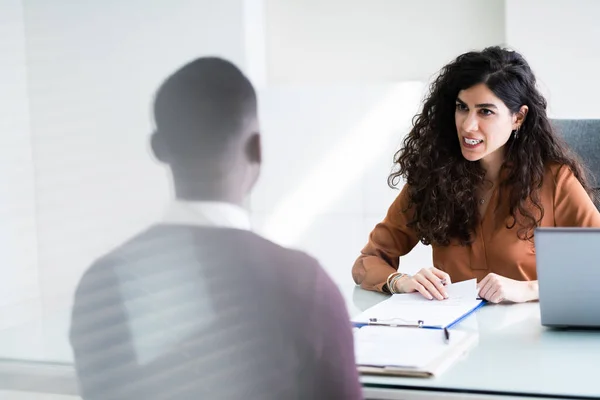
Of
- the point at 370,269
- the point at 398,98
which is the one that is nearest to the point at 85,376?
the point at 370,269

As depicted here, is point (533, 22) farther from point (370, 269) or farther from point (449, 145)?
point (370, 269)

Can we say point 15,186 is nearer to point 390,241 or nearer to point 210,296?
point 210,296

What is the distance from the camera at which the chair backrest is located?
1.23 meters

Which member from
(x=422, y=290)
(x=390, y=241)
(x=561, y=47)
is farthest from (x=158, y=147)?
(x=561, y=47)

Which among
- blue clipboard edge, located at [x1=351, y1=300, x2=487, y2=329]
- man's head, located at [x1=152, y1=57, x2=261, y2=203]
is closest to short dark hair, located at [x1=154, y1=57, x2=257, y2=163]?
man's head, located at [x1=152, y1=57, x2=261, y2=203]

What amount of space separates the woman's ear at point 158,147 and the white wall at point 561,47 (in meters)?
1.55

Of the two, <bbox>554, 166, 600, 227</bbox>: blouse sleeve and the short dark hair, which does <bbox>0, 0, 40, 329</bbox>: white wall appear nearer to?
the short dark hair

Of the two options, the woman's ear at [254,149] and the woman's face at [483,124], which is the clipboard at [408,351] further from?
the woman's face at [483,124]

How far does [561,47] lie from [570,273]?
1.29 m

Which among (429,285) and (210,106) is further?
(429,285)

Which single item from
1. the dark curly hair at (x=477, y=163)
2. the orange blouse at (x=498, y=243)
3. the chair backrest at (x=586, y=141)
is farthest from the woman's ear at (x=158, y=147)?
the chair backrest at (x=586, y=141)

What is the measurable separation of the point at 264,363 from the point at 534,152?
2.60 feet

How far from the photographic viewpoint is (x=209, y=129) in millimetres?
489

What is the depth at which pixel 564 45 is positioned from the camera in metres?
1.79
